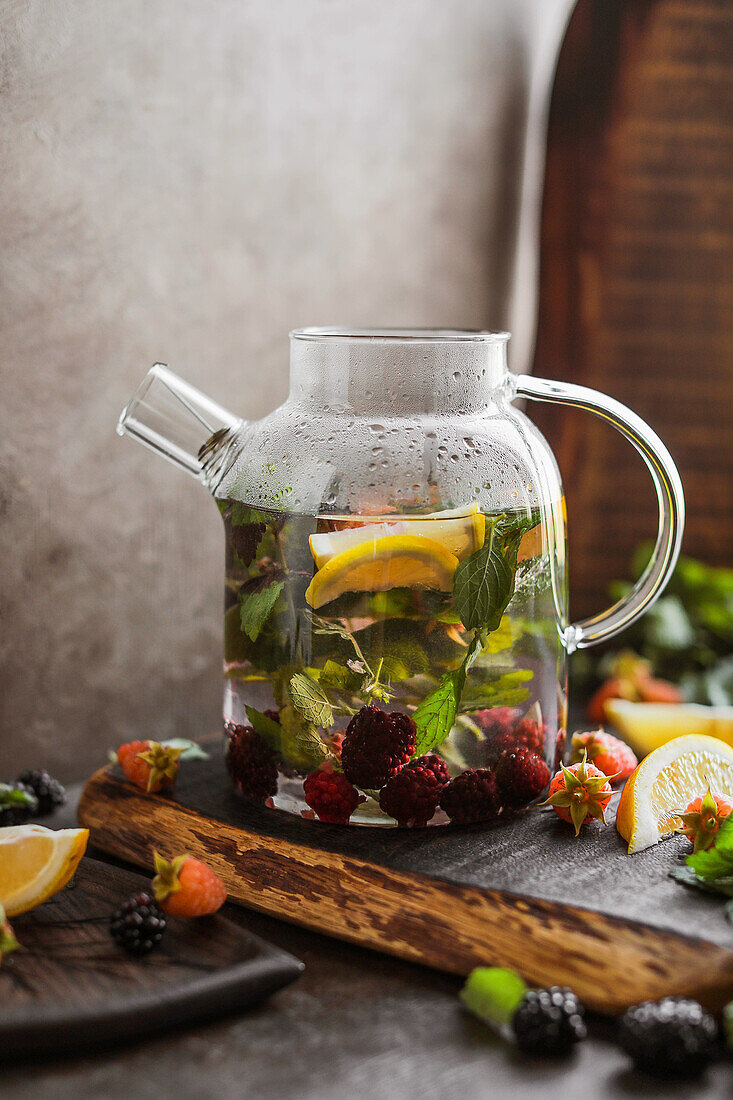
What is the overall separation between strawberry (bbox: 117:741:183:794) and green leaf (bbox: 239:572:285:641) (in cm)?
15

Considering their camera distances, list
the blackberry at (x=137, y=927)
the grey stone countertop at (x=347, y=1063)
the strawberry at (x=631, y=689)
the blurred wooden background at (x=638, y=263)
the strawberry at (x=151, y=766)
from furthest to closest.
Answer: the blurred wooden background at (x=638, y=263) → the strawberry at (x=631, y=689) → the strawberry at (x=151, y=766) → the blackberry at (x=137, y=927) → the grey stone countertop at (x=347, y=1063)

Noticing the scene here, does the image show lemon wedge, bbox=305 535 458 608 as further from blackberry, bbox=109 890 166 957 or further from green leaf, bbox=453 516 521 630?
blackberry, bbox=109 890 166 957

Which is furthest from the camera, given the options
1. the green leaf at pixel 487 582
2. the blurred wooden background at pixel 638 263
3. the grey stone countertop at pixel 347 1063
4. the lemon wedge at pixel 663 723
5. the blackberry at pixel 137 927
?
the blurred wooden background at pixel 638 263

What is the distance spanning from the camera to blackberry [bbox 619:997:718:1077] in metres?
0.64

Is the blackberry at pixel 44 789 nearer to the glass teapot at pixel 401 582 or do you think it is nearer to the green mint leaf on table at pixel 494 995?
the glass teapot at pixel 401 582

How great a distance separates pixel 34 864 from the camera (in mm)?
779

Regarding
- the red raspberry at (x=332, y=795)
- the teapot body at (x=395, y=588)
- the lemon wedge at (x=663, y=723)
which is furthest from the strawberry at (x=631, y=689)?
the red raspberry at (x=332, y=795)

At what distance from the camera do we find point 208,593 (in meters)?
1.26

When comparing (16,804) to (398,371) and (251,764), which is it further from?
(398,371)

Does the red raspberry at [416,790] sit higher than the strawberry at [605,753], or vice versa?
the red raspberry at [416,790]

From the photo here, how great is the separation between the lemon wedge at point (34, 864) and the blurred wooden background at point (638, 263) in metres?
0.97

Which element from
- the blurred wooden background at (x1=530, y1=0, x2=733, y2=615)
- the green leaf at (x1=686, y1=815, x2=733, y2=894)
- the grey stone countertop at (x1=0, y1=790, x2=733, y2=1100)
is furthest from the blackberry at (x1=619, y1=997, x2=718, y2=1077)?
the blurred wooden background at (x1=530, y1=0, x2=733, y2=615)

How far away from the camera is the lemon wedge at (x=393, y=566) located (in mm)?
825

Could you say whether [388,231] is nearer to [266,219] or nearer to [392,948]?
[266,219]
